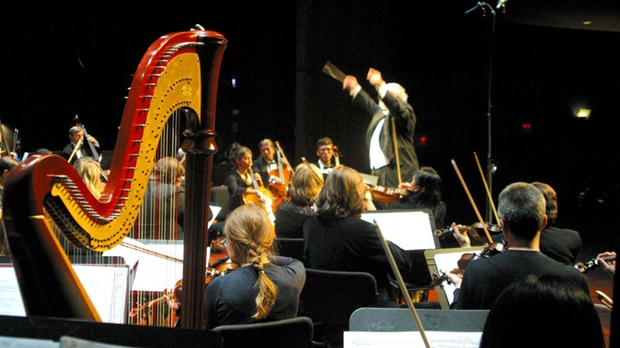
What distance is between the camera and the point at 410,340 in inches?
65.8

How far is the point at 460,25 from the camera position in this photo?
29.4 ft

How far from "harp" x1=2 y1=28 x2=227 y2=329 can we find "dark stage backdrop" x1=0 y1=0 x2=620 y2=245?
6.74m

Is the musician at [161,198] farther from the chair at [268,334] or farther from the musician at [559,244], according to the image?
the musician at [559,244]

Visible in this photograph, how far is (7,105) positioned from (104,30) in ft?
8.54

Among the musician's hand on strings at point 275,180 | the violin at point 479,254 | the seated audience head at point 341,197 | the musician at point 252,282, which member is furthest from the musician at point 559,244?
the musician's hand on strings at point 275,180

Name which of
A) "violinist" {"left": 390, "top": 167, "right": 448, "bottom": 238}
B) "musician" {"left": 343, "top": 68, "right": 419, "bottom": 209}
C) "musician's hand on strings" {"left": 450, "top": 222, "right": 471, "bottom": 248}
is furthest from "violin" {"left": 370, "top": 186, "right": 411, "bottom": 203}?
"musician's hand on strings" {"left": 450, "top": 222, "right": 471, "bottom": 248}

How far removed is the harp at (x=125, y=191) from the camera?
1308 millimetres

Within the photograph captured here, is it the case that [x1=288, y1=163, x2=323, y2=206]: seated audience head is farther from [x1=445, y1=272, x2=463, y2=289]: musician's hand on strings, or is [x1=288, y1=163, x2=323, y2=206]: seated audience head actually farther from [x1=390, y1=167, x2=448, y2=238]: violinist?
[x1=445, y1=272, x2=463, y2=289]: musician's hand on strings

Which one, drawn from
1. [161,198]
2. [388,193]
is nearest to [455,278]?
[161,198]

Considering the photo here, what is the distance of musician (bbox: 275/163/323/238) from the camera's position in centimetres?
386

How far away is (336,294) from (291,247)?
0.85 metres

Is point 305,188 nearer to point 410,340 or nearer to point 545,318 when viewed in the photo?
point 410,340

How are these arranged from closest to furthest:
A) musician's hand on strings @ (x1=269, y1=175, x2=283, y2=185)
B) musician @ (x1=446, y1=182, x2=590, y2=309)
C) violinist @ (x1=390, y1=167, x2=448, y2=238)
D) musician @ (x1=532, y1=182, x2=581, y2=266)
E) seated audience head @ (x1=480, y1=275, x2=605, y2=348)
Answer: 1. seated audience head @ (x1=480, y1=275, x2=605, y2=348)
2. musician @ (x1=446, y1=182, x2=590, y2=309)
3. musician @ (x1=532, y1=182, x2=581, y2=266)
4. violinist @ (x1=390, y1=167, x2=448, y2=238)
5. musician's hand on strings @ (x1=269, y1=175, x2=283, y2=185)

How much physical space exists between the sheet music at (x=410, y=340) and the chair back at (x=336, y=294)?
103 centimetres
